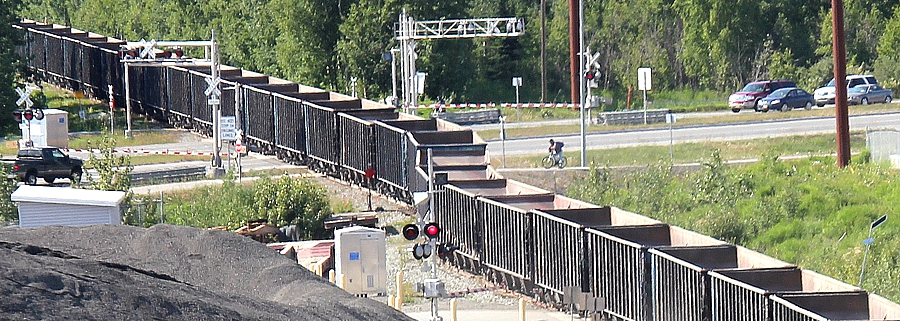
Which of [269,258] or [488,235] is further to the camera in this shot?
[488,235]

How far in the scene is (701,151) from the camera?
49.4 meters

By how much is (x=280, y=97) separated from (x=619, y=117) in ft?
54.8

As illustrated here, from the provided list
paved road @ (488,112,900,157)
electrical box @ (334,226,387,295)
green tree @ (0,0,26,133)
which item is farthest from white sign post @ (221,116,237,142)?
green tree @ (0,0,26,133)

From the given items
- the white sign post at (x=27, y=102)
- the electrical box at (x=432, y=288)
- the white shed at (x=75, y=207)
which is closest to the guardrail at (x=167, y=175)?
the white sign post at (x=27, y=102)

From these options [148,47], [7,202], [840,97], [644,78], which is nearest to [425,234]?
[7,202]

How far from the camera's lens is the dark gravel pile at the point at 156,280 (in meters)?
6.80

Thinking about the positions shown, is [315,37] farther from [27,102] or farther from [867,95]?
[867,95]

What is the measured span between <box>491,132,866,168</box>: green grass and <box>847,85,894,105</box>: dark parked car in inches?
517

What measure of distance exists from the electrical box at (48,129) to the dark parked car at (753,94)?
29.5 m

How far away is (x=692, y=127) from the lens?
187ft

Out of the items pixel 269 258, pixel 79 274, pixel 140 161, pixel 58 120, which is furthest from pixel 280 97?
pixel 79 274

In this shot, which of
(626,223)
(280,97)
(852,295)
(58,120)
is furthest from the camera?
(58,120)

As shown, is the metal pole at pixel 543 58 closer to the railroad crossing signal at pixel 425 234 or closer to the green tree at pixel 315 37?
the green tree at pixel 315 37

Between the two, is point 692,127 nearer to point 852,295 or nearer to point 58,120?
point 58,120
